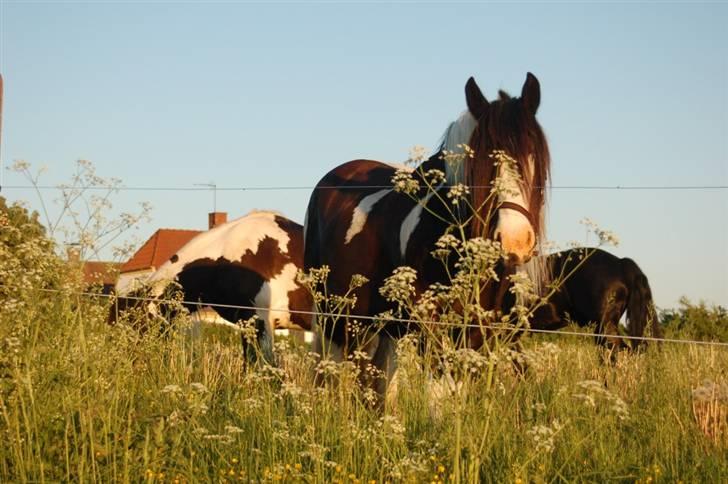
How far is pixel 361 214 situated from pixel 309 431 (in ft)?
11.0

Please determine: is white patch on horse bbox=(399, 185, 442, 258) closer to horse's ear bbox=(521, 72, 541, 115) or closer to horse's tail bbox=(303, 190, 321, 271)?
horse's ear bbox=(521, 72, 541, 115)

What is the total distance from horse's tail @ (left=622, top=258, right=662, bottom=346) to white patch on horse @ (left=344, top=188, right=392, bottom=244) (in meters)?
4.91

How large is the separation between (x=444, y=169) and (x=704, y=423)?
2.23 metres

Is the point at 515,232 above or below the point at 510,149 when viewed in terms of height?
below

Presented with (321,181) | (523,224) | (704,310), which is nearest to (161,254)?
(704,310)

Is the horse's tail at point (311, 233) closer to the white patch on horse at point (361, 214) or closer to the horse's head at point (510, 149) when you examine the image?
the white patch on horse at point (361, 214)

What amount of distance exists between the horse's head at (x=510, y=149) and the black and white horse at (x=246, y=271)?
24.4ft

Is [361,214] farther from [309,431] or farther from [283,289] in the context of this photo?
[283,289]

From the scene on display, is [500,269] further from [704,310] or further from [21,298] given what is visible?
[704,310]

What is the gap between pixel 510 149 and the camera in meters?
6.11

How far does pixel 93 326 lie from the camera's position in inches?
232

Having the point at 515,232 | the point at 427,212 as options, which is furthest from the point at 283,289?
the point at 515,232

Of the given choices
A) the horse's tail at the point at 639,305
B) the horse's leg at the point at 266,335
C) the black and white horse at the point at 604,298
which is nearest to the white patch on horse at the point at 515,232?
the black and white horse at the point at 604,298

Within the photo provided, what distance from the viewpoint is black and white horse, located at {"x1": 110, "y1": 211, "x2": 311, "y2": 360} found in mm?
13789
